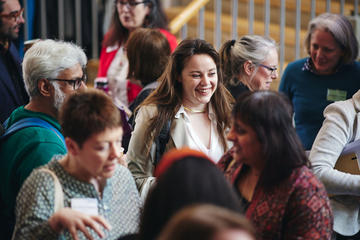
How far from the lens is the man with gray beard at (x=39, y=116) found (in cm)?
246

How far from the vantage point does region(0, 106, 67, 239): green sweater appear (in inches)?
96.0

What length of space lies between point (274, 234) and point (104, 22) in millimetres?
4958

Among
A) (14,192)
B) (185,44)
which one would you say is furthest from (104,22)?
(14,192)

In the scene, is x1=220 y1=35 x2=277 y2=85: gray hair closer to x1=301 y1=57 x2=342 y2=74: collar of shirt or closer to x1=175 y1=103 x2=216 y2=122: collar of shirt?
x1=301 y1=57 x2=342 y2=74: collar of shirt

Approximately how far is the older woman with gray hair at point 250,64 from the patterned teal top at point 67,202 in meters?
1.48

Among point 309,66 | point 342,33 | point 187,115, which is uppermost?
point 342,33

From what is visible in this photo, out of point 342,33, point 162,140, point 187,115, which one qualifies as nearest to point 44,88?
point 162,140

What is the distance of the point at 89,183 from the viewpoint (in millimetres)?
2162

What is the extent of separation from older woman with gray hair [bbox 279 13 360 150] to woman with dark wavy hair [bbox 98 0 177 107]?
113cm

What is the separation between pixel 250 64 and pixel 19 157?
161cm

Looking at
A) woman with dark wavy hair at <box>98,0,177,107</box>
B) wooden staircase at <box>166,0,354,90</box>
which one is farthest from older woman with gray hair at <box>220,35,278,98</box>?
wooden staircase at <box>166,0,354,90</box>

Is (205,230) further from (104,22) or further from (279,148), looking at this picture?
(104,22)

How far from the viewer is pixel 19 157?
2.47 metres

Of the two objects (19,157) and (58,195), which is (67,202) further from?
(19,157)
